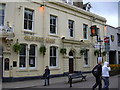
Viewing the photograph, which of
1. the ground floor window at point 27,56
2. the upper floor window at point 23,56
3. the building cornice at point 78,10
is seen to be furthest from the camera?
the building cornice at point 78,10

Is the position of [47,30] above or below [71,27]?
below

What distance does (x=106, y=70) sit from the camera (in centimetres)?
1000

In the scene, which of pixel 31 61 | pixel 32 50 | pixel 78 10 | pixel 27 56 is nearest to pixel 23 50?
A: pixel 27 56

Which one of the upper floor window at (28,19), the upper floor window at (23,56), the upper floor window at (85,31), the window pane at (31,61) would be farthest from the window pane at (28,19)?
the upper floor window at (85,31)

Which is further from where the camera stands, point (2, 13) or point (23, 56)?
point (23, 56)

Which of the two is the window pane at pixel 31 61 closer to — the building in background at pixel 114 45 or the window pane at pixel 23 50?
the window pane at pixel 23 50

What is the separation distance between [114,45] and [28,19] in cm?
1975

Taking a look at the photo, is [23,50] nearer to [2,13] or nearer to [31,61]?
[31,61]

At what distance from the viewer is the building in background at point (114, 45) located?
1293 inches

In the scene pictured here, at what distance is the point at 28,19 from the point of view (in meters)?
18.7

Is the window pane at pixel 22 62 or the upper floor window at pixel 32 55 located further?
the upper floor window at pixel 32 55

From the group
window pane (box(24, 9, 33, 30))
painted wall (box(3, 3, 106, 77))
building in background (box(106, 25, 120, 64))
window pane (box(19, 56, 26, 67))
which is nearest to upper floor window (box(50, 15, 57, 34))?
painted wall (box(3, 3, 106, 77))

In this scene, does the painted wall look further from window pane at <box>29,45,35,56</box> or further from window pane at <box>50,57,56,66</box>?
window pane at <box>50,57,56,66</box>

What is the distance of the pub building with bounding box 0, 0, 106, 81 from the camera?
55.1ft
